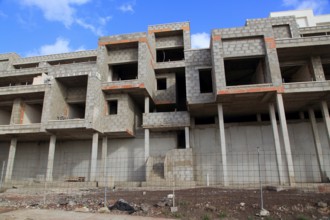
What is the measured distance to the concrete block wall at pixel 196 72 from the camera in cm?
1794

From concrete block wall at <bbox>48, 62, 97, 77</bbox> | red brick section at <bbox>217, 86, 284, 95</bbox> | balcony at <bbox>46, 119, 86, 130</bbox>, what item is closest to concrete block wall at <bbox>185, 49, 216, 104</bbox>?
red brick section at <bbox>217, 86, 284, 95</bbox>

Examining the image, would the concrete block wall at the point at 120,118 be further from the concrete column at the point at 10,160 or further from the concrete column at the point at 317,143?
the concrete column at the point at 317,143

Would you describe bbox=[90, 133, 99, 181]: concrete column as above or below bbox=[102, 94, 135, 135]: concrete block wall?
below

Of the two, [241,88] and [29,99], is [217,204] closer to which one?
[241,88]

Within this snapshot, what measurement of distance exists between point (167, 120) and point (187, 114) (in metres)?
1.75

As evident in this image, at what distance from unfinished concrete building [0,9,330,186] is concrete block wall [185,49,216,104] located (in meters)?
0.08

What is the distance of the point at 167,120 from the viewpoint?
1972cm

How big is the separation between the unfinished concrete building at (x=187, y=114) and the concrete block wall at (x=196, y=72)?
0.27 ft

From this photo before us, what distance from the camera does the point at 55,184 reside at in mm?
16406

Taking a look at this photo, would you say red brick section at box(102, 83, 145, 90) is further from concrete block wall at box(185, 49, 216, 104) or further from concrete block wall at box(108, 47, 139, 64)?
concrete block wall at box(185, 49, 216, 104)

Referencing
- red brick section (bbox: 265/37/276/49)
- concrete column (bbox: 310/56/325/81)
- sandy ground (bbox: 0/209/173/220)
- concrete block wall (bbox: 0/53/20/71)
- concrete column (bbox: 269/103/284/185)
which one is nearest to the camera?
sandy ground (bbox: 0/209/173/220)

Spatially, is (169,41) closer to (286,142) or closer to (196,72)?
(196,72)

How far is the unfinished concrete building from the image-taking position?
54.1 feet

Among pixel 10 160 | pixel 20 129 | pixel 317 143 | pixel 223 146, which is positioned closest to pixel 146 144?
pixel 223 146
